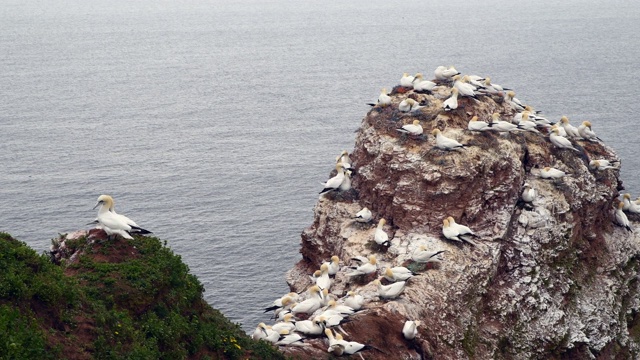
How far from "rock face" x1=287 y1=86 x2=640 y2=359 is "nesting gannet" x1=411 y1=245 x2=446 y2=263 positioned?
0.54 m

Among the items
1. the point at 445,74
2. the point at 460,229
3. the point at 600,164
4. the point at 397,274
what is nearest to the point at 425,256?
the point at 397,274

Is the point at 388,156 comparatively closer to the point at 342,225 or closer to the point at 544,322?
the point at 342,225

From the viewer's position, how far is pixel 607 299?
49.4m

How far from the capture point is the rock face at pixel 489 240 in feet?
140

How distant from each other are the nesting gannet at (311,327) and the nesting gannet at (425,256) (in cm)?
782

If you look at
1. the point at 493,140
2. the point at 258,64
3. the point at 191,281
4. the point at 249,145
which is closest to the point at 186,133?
the point at 249,145

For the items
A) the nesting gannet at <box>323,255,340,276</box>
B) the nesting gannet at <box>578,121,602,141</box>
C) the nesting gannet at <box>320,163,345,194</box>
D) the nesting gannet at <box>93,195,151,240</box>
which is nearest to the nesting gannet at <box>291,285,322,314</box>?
the nesting gannet at <box>323,255,340,276</box>

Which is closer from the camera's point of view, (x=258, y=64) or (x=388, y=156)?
(x=388, y=156)

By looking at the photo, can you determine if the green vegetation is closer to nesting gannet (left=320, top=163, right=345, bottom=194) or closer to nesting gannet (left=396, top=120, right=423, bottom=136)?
nesting gannet (left=320, top=163, right=345, bottom=194)

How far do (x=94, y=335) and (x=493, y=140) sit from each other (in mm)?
28120

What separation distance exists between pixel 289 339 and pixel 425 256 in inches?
385

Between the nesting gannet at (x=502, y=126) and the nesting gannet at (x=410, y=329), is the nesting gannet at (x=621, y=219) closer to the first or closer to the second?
the nesting gannet at (x=502, y=126)

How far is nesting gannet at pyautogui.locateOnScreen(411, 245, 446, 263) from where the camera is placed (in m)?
41.8

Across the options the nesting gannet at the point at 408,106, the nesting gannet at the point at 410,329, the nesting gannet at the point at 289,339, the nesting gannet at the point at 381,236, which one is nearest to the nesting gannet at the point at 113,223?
the nesting gannet at the point at 289,339
